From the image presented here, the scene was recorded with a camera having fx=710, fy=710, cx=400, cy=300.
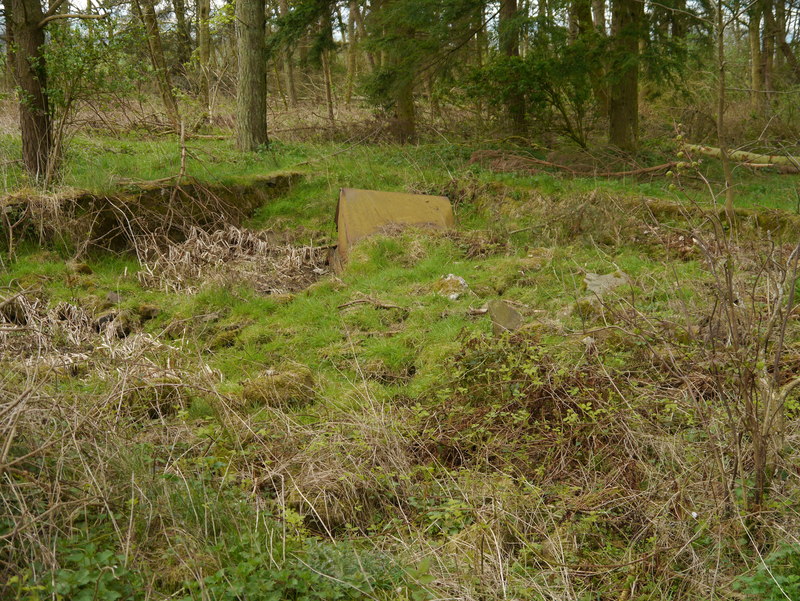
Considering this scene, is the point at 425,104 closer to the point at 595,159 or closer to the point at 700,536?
the point at 595,159

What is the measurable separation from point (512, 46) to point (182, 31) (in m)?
9.76

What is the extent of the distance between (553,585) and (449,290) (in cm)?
424

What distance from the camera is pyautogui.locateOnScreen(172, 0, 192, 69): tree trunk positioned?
62.3ft

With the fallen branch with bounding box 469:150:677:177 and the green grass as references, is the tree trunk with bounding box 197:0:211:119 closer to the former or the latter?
the green grass

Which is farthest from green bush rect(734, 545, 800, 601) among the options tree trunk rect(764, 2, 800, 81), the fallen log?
tree trunk rect(764, 2, 800, 81)

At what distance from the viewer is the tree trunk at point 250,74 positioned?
12.6m

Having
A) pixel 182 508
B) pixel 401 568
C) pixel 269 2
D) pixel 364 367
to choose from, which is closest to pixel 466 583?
pixel 401 568

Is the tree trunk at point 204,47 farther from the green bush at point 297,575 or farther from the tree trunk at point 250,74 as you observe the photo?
the green bush at point 297,575

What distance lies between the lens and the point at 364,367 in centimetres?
588

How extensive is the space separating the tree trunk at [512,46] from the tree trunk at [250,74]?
4.26 metres

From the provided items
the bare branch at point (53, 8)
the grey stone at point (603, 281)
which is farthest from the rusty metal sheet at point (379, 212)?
the bare branch at point (53, 8)

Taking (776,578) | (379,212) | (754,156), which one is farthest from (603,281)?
(776,578)

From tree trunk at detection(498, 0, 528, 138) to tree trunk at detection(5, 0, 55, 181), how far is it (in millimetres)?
6638

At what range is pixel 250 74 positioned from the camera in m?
12.6
